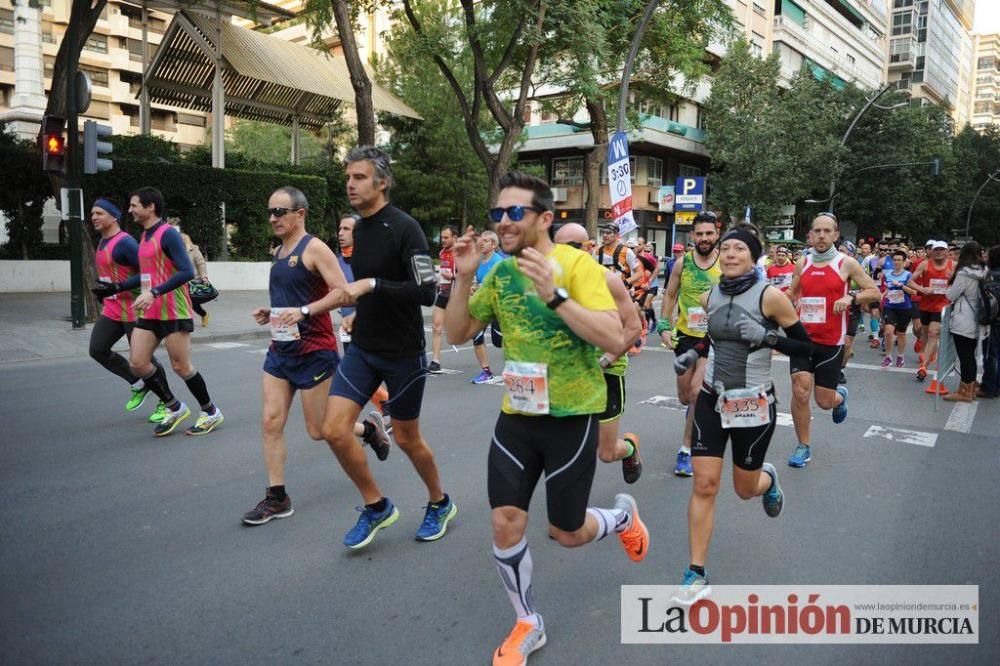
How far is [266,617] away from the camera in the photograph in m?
3.17

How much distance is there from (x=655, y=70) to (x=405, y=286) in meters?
22.7

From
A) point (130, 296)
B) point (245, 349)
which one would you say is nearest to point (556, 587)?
point (130, 296)

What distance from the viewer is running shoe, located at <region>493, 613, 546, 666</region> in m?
2.78

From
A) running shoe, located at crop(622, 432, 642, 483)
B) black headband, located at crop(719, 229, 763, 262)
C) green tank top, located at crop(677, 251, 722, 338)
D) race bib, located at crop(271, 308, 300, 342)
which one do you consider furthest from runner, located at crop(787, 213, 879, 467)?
race bib, located at crop(271, 308, 300, 342)

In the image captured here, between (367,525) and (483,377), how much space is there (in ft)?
17.4

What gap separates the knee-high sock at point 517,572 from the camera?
111 inches

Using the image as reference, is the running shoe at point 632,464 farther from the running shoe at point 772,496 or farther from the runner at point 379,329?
the runner at point 379,329

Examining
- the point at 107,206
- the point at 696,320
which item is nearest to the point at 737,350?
the point at 696,320

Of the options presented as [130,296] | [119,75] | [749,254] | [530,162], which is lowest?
[130,296]

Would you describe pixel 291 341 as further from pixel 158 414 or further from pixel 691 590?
pixel 158 414

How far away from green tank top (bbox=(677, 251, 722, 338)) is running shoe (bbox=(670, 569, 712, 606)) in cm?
265

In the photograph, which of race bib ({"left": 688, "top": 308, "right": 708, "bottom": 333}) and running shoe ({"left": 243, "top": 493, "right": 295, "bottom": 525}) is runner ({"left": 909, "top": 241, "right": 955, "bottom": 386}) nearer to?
race bib ({"left": 688, "top": 308, "right": 708, "bottom": 333})

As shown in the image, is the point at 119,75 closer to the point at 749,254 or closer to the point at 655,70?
the point at 655,70

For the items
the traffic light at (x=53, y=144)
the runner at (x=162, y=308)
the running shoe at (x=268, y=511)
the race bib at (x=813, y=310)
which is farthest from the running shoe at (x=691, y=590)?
the traffic light at (x=53, y=144)
